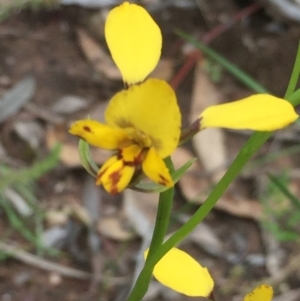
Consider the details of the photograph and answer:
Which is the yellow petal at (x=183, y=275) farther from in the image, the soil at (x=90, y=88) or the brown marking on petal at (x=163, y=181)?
the soil at (x=90, y=88)

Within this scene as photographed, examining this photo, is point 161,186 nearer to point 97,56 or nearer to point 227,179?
point 227,179

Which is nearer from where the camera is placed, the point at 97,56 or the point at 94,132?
the point at 94,132

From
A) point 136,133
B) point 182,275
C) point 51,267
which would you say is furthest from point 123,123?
point 51,267

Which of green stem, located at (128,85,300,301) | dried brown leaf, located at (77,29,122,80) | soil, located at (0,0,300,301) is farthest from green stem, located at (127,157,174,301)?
dried brown leaf, located at (77,29,122,80)

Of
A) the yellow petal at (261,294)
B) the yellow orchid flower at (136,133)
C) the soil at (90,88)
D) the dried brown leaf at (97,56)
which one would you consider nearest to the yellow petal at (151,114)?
the yellow orchid flower at (136,133)

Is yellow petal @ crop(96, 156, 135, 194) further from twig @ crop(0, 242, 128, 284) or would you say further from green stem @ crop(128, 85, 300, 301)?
twig @ crop(0, 242, 128, 284)

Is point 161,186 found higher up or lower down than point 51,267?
higher up

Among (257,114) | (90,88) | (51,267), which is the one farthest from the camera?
(90,88)
